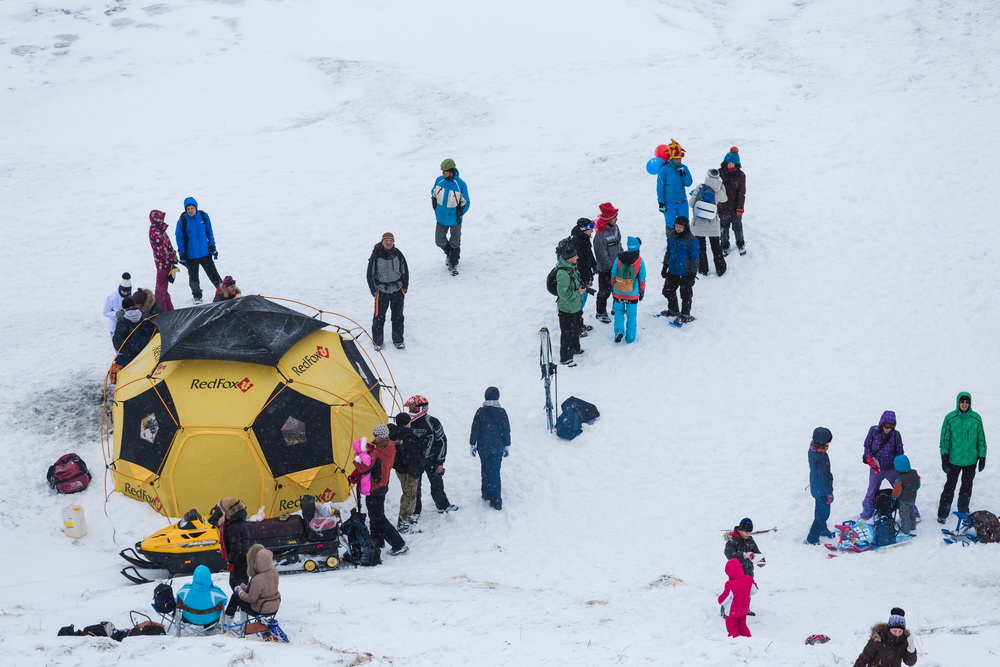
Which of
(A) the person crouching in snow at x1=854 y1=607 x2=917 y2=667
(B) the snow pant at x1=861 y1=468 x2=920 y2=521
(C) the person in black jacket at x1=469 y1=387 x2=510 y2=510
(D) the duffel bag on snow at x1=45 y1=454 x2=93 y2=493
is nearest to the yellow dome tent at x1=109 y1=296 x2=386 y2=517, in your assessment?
(D) the duffel bag on snow at x1=45 y1=454 x2=93 y2=493

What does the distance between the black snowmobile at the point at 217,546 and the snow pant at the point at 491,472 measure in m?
1.94

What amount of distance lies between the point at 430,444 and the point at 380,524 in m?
1.17

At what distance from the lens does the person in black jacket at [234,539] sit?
9242 millimetres

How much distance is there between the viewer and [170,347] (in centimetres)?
1142

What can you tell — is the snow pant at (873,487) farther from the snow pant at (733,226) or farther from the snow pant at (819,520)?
the snow pant at (733,226)

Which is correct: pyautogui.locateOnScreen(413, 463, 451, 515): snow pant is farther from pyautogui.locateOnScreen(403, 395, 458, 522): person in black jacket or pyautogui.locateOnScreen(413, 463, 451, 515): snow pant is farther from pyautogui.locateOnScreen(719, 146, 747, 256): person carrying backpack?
pyautogui.locateOnScreen(719, 146, 747, 256): person carrying backpack

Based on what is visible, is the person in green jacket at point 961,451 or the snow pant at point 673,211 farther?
the snow pant at point 673,211

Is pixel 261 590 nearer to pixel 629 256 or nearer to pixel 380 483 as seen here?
pixel 380 483

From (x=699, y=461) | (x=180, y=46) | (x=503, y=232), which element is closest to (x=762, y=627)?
(x=699, y=461)

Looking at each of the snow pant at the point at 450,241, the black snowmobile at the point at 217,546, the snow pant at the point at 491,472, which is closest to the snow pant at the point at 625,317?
the snow pant at the point at 450,241

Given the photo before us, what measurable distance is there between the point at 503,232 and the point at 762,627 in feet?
34.3

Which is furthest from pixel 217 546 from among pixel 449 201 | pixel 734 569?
pixel 449 201

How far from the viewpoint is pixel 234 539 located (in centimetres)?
925

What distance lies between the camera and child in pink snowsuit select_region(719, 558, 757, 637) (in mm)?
8773
